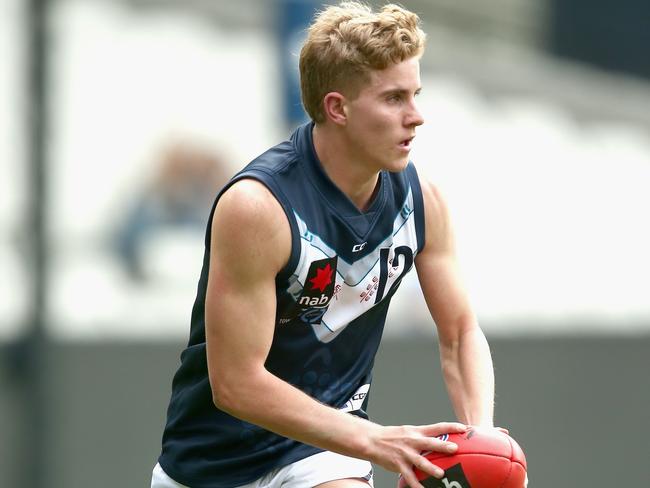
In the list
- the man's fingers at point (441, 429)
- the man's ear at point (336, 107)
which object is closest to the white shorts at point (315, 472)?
the man's fingers at point (441, 429)

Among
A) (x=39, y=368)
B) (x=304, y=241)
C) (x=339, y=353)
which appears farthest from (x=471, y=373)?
(x=39, y=368)

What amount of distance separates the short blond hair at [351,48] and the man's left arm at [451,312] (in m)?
0.58

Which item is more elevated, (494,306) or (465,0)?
(465,0)

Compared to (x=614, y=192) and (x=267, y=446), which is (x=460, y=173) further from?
(x=267, y=446)

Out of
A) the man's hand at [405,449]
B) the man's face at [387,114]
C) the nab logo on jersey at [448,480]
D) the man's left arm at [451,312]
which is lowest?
the nab logo on jersey at [448,480]

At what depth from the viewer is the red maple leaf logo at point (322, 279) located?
463 cm

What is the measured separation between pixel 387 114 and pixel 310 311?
712mm

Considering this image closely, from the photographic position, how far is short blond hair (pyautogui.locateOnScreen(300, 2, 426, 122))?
4531 mm

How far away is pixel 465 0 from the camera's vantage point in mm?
12664

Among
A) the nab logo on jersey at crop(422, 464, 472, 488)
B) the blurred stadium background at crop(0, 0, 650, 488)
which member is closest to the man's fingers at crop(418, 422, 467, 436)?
the nab logo on jersey at crop(422, 464, 472, 488)

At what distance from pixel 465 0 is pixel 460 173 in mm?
1889

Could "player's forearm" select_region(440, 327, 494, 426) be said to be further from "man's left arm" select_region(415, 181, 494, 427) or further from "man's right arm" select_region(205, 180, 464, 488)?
"man's right arm" select_region(205, 180, 464, 488)

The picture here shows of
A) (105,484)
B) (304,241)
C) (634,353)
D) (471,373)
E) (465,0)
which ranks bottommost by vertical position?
(105,484)

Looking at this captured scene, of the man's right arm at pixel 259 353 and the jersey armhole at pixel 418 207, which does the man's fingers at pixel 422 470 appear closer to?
the man's right arm at pixel 259 353
